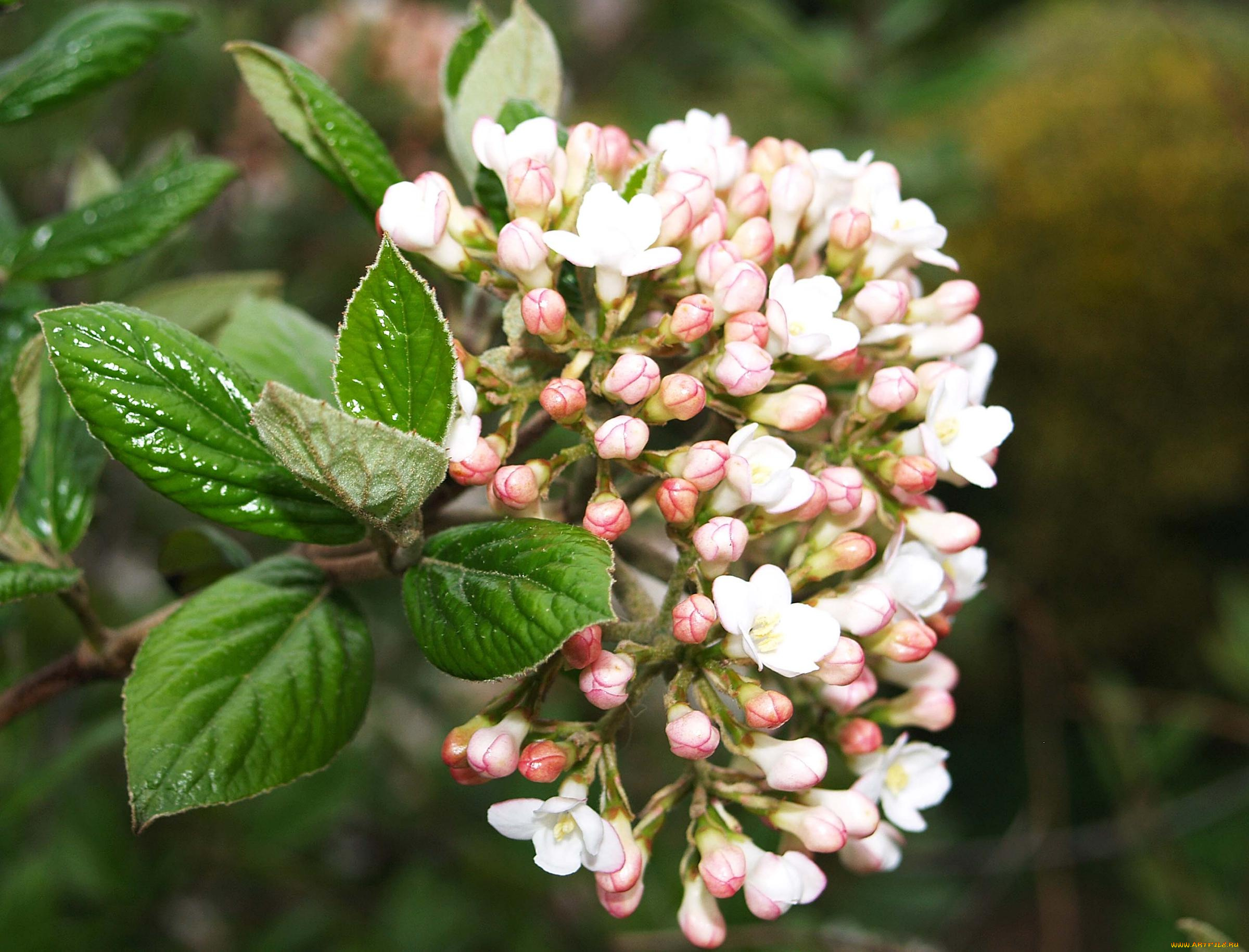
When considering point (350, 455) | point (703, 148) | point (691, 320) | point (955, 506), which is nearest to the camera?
point (350, 455)

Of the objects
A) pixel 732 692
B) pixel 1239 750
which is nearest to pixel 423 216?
pixel 732 692

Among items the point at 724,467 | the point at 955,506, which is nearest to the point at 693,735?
the point at 724,467

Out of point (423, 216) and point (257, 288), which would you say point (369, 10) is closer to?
point (257, 288)

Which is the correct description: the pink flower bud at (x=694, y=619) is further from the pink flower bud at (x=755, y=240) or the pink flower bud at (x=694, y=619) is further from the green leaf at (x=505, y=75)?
the green leaf at (x=505, y=75)

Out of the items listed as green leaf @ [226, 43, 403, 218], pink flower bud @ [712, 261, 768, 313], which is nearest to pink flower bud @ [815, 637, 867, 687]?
pink flower bud @ [712, 261, 768, 313]

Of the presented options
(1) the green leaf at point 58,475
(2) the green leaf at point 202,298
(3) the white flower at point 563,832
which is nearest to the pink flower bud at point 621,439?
(3) the white flower at point 563,832

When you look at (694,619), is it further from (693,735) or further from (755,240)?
(755,240)
